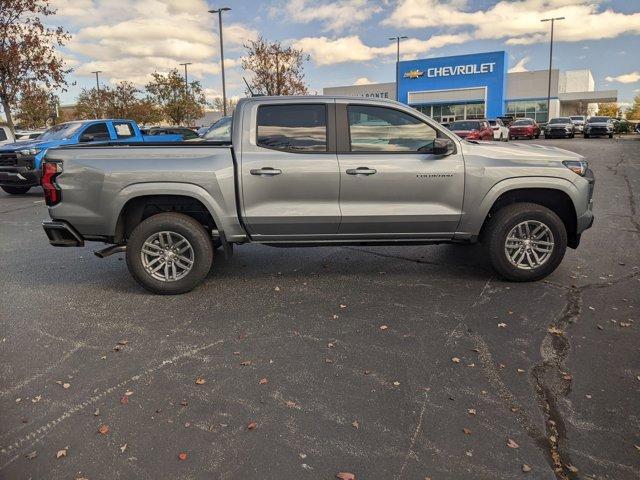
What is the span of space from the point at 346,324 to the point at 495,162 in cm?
227

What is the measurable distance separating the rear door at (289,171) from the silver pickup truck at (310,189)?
1cm

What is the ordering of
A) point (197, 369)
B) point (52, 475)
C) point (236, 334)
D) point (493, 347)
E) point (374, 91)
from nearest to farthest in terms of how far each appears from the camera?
point (52, 475) < point (197, 369) < point (493, 347) < point (236, 334) < point (374, 91)

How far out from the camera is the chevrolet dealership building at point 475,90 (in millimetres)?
54312

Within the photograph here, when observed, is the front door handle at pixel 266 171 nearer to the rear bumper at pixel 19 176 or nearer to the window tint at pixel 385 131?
the window tint at pixel 385 131

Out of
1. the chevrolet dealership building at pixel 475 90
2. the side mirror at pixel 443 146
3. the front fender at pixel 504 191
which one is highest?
the chevrolet dealership building at pixel 475 90

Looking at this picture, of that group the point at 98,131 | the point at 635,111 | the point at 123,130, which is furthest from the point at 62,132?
the point at 635,111

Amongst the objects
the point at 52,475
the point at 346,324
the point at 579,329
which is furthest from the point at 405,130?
the point at 52,475

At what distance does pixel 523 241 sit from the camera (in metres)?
5.40

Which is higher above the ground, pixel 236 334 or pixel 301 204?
pixel 301 204

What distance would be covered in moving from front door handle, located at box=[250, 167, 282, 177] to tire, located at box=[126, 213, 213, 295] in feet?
2.62

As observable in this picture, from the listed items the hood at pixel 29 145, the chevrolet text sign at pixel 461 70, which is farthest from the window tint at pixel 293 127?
the chevrolet text sign at pixel 461 70

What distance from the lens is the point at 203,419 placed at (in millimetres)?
3078

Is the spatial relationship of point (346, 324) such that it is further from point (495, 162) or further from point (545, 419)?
point (495, 162)

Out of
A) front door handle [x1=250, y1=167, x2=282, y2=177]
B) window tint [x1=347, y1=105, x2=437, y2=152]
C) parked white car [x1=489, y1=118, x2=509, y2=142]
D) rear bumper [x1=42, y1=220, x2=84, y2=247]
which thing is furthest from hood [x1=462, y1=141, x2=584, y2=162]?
parked white car [x1=489, y1=118, x2=509, y2=142]
